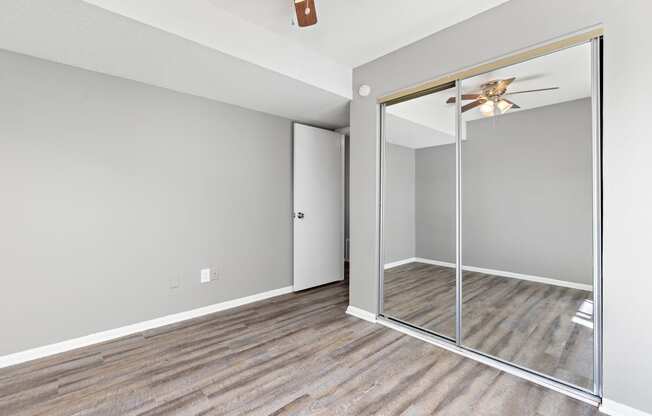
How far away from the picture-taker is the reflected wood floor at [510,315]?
184 cm

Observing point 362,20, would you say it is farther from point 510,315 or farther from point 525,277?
point 510,315

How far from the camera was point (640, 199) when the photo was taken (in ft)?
5.08

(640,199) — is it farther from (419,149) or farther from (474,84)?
(419,149)

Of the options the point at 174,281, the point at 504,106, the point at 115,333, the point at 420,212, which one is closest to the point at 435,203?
the point at 420,212

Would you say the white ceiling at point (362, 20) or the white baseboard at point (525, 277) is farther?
the white ceiling at point (362, 20)

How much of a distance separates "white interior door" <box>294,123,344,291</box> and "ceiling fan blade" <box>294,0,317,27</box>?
6.18ft

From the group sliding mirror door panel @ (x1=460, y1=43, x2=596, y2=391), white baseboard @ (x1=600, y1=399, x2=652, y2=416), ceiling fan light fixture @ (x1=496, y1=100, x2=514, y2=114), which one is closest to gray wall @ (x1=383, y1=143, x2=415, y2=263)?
sliding mirror door panel @ (x1=460, y1=43, x2=596, y2=391)

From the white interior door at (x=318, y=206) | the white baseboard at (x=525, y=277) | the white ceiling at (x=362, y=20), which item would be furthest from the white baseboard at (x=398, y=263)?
the white ceiling at (x=362, y=20)

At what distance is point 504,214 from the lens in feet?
7.23

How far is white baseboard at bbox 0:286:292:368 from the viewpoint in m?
2.14

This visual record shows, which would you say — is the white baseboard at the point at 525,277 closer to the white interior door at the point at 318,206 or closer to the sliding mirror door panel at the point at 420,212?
the sliding mirror door panel at the point at 420,212

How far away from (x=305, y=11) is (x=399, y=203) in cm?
178

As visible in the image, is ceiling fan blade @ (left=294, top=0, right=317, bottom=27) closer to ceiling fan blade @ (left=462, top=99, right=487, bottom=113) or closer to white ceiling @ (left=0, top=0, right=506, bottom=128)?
white ceiling @ (left=0, top=0, right=506, bottom=128)

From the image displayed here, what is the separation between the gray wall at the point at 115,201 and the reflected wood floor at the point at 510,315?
6.06ft
